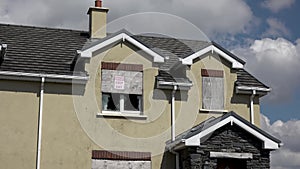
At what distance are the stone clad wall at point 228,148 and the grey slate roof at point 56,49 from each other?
354 centimetres

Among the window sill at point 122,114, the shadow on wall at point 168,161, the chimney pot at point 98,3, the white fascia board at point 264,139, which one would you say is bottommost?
the shadow on wall at point 168,161

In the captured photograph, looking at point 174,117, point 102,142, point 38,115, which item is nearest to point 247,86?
point 174,117

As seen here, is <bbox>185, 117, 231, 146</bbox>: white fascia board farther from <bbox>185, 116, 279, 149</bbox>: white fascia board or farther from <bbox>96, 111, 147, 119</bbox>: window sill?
<bbox>96, 111, 147, 119</bbox>: window sill

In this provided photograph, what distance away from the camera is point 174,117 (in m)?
21.0

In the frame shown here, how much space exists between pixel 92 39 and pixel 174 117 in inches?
223

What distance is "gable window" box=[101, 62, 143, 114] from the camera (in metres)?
20.8

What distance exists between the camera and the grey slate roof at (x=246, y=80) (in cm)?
2291

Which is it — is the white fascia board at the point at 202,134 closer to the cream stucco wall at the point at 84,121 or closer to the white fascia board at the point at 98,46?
the cream stucco wall at the point at 84,121

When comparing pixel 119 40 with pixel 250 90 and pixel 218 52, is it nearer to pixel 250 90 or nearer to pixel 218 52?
pixel 218 52

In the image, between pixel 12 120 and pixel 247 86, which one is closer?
pixel 12 120

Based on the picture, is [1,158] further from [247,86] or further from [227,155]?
[247,86]

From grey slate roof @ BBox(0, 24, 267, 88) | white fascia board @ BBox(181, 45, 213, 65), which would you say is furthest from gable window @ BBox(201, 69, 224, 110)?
grey slate roof @ BBox(0, 24, 267, 88)

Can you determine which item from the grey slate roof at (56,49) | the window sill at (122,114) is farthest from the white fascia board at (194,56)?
the window sill at (122,114)

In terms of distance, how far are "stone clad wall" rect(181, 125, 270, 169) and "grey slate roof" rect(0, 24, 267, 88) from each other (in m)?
3.54
